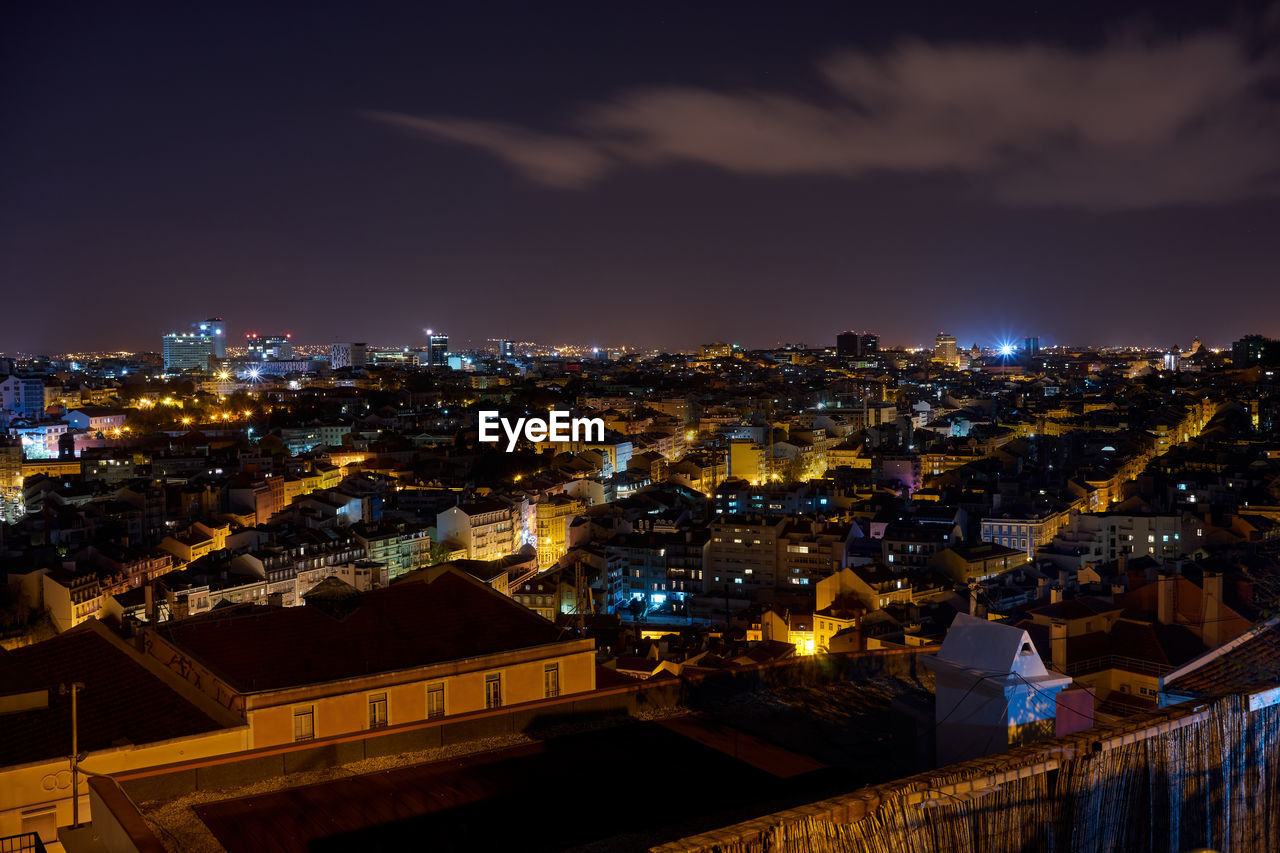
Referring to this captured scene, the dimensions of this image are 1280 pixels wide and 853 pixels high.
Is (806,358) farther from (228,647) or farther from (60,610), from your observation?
(228,647)

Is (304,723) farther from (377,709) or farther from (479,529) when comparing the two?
(479,529)

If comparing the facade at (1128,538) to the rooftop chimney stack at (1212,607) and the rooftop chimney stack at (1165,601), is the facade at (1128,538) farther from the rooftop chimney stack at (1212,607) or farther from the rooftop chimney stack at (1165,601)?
the rooftop chimney stack at (1212,607)

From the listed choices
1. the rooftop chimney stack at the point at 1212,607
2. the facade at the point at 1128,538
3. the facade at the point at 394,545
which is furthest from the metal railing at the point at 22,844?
the facade at the point at 1128,538

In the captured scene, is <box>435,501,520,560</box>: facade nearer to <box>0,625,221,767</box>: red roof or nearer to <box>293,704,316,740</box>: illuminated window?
<box>0,625,221,767</box>: red roof

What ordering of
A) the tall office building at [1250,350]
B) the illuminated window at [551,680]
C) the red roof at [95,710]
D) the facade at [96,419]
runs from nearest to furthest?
the red roof at [95,710], the illuminated window at [551,680], the facade at [96,419], the tall office building at [1250,350]

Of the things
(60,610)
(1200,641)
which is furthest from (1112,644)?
(60,610)

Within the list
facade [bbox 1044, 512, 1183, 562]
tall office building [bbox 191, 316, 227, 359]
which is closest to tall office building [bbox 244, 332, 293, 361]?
tall office building [bbox 191, 316, 227, 359]
